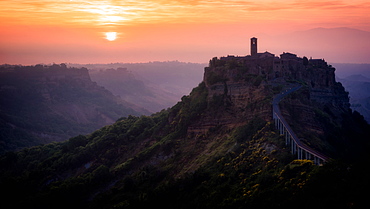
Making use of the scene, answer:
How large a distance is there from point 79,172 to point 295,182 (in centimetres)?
4273

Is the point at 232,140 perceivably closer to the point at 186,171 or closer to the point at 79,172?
the point at 186,171

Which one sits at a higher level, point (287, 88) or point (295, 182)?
point (287, 88)

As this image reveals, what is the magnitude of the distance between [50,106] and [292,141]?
144294 mm

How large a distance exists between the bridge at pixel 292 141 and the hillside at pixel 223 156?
2.39 ft

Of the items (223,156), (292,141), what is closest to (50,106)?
(223,156)

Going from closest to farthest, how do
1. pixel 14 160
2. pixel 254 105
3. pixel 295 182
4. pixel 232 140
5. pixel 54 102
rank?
pixel 295 182
pixel 232 140
pixel 254 105
pixel 14 160
pixel 54 102

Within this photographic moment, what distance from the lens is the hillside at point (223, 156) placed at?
3055 centimetres

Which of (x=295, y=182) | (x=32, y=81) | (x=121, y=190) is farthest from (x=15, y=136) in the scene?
(x=295, y=182)

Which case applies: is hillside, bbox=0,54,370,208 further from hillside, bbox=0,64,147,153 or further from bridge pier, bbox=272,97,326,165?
hillside, bbox=0,64,147,153

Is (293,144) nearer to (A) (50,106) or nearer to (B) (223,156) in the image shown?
(B) (223,156)

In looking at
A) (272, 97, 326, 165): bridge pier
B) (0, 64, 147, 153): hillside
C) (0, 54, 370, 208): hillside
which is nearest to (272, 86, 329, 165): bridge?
(272, 97, 326, 165): bridge pier

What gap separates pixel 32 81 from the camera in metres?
174

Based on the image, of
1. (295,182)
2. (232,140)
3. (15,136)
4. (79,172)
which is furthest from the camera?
(15,136)

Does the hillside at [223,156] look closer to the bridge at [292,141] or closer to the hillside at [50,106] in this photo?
the bridge at [292,141]
